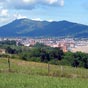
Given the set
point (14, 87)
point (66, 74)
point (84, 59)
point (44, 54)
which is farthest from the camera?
point (44, 54)

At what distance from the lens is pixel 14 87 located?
2319cm

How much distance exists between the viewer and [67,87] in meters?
24.6

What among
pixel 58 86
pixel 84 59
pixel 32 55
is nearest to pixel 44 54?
pixel 32 55

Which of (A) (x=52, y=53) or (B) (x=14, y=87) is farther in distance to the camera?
(A) (x=52, y=53)

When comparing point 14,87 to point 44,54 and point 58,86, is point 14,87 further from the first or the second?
point 44,54

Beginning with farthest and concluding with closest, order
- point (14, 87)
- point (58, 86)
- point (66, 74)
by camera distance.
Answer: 1. point (66, 74)
2. point (58, 86)
3. point (14, 87)

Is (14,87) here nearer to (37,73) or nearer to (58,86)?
(58,86)

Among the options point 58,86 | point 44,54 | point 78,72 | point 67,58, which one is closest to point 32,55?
point 44,54

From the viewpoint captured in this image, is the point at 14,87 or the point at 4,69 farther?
the point at 4,69

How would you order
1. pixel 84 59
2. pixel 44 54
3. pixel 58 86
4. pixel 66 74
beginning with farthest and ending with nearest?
pixel 44 54 → pixel 84 59 → pixel 66 74 → pixel 58 86

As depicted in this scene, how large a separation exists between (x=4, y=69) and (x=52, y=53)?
43511 mm

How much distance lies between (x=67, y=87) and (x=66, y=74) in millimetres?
12675

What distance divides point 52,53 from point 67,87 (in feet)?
185

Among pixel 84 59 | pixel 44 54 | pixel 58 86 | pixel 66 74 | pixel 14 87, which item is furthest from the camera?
pixel 44 54
